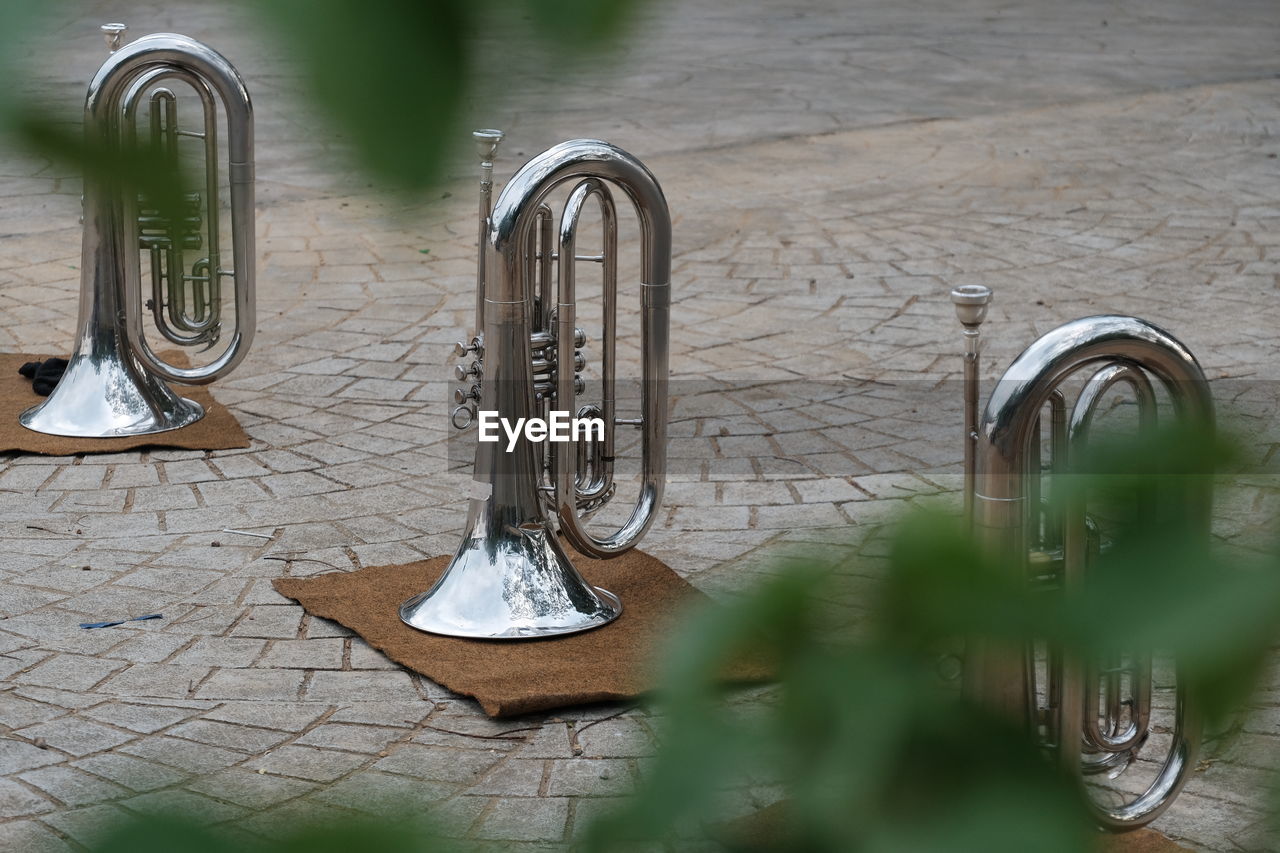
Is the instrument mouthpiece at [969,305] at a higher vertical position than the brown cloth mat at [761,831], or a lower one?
higher

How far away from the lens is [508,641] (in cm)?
314

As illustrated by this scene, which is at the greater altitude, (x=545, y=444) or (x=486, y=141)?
(x=486, y=141)

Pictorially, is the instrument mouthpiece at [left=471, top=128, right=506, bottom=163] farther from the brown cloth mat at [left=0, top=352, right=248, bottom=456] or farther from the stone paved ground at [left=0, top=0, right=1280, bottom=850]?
the brown cloth mat at [left=0, top=352, right=248, bottom=456]

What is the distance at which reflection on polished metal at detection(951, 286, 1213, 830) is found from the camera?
30 cm

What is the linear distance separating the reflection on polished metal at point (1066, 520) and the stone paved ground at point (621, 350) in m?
0.02

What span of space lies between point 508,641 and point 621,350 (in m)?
2.17

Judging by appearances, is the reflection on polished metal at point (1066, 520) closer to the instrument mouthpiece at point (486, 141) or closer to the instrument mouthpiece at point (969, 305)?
the instrument mouthpiece at point (969, 305)

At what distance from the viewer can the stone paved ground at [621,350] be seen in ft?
1.09

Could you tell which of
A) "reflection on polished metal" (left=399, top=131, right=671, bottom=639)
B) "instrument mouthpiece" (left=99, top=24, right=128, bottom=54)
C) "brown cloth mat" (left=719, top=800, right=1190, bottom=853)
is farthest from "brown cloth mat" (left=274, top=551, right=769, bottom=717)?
"brown cloth mat" (left=719, top=800, right=1190, bottom=853)
